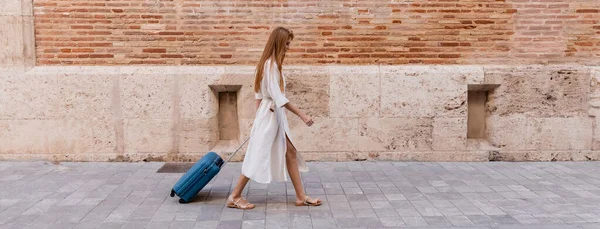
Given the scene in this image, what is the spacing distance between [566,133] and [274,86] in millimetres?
4709

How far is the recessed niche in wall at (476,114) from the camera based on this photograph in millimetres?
7449

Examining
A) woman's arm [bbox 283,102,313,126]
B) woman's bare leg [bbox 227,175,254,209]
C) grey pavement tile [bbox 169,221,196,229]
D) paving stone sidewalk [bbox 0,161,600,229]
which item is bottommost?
grey pavement tile [bbox 169,221,196,229]

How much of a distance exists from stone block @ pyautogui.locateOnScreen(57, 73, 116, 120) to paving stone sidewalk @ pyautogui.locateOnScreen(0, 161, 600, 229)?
2.29ft

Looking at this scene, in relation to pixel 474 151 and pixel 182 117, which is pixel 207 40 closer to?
pixel 182 117

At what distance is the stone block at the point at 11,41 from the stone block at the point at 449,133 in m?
5.72

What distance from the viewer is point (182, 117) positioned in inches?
279

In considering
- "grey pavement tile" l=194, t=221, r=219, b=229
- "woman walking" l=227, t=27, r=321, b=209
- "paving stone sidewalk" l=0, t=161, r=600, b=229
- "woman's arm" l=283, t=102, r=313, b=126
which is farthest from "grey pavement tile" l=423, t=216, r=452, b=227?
"grey pavement tile" l=194, t=221, r=219, b=229

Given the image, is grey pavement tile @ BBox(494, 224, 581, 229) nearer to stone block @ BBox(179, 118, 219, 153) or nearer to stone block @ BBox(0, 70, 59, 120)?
stone block @ BBox(179, 118, 219, 153)

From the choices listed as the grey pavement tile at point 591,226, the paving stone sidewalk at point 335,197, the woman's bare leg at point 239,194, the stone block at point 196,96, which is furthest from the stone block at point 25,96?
the grey pavement tile at point 591,226

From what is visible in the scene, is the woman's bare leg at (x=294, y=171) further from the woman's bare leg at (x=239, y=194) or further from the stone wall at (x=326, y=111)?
the stone wall at (x=326, y=111)

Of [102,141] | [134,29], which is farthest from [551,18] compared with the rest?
[102,141]

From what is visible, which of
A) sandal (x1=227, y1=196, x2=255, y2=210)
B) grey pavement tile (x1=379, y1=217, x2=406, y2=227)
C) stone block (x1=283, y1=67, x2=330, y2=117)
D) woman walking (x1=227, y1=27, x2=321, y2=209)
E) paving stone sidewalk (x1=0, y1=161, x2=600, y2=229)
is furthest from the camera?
stone block (x1=283, y1=67, x2=330, y2=117)

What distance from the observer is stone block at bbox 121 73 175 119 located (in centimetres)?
700

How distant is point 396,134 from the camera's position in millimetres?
7180
